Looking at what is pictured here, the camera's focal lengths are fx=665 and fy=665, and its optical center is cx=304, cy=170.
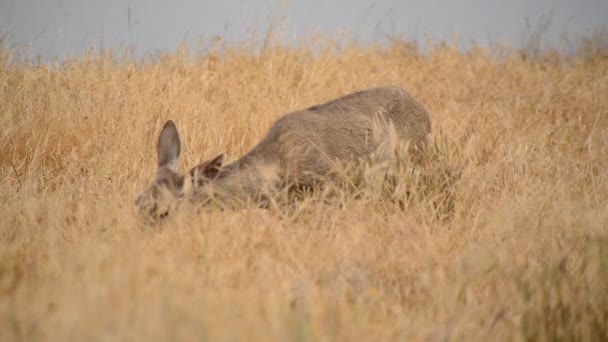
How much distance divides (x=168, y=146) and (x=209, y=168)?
45 centimetres

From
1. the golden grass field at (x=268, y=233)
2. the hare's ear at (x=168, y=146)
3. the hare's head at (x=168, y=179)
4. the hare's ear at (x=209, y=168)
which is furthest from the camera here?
the hare's ear at (x=168, y=146)

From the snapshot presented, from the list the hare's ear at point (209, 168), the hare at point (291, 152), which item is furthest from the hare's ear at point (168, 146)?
the hare's ear at point (209, 168)

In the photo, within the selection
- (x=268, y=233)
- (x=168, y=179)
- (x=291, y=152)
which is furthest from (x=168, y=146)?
(x=268, y=233)

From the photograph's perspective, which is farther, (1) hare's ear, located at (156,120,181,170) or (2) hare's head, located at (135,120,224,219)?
(1) hare's ear, located at (156,120,181,170)

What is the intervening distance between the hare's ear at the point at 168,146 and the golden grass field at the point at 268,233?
0.41m

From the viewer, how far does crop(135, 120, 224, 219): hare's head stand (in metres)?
4.16

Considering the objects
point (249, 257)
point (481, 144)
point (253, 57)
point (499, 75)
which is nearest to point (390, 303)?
point (249, 257)

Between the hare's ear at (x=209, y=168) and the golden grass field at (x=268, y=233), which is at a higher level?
the hare's ear at (x=209, y=168)

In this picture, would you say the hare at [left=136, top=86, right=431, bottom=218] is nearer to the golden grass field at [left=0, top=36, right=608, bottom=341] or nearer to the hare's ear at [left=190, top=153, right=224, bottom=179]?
the hare's ear at [left=190, top=153, right=224, bottom=179]

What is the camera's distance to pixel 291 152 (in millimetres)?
4852

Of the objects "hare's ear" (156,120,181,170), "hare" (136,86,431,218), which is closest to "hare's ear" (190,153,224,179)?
"hare" (136,86,431,218)

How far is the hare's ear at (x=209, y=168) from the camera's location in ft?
14.5

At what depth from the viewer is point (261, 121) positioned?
7297 mm

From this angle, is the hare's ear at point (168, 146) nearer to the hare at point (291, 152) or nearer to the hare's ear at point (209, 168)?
the hare at point (291, 152)
